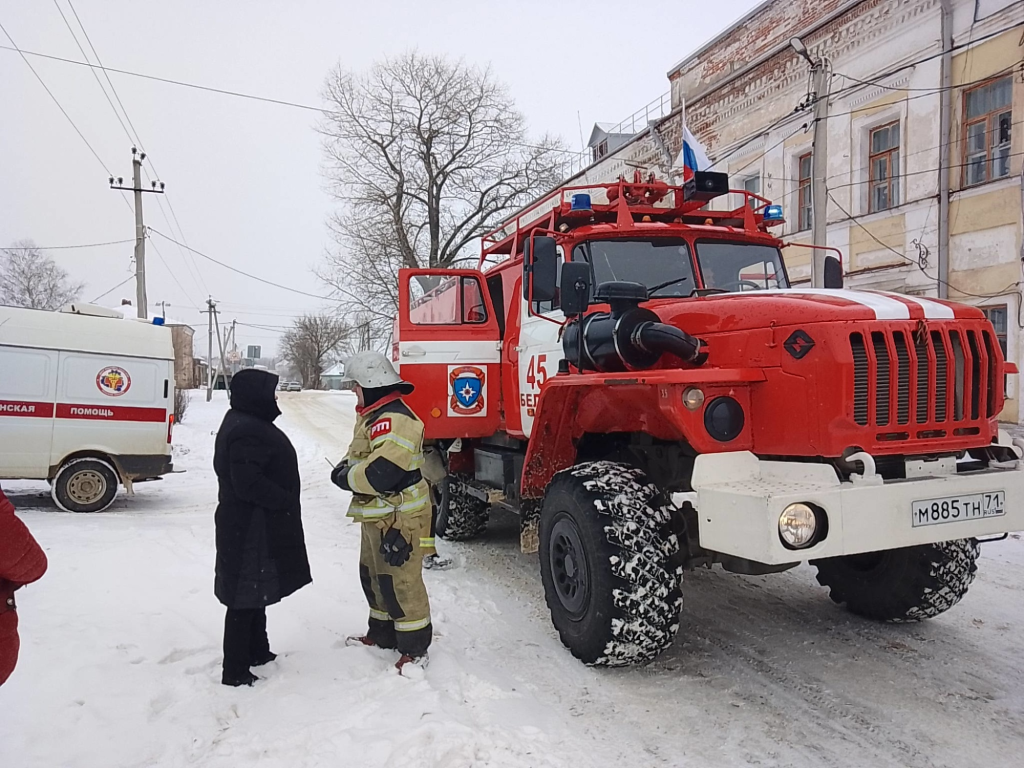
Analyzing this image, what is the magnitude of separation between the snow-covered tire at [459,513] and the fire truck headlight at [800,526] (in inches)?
166

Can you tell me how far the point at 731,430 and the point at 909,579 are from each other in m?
1.78

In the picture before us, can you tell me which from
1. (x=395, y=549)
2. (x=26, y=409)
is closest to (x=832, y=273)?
(x=395, y=549)

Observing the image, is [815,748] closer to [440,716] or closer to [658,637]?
[658,637]

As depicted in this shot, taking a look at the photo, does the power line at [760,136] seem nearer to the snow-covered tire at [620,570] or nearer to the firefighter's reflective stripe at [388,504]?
the snow-covered tire at [620,570]

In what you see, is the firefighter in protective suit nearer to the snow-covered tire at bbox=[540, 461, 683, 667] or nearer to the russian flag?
the snow-covered tire at bbox=[540, 461, 683, 667]

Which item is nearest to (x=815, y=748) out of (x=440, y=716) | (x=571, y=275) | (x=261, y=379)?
(x=440, y=716)

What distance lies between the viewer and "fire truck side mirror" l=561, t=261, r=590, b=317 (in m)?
4.08

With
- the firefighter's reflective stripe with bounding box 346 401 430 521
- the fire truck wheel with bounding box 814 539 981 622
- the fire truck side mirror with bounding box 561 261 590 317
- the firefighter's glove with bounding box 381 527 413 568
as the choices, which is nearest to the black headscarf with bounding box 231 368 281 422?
the firefighter's reflective stripe with bounding box 346 401 430 521

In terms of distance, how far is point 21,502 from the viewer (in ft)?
31.9

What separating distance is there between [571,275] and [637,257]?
957 millimetres

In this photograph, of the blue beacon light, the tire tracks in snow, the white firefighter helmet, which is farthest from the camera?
the blue beacon light

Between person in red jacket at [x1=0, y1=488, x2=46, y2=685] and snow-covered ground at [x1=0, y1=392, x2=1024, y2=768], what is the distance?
81 centimetres

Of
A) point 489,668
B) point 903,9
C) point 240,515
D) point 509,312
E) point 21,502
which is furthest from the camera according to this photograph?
point 903,9

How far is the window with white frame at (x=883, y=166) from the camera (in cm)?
1357
